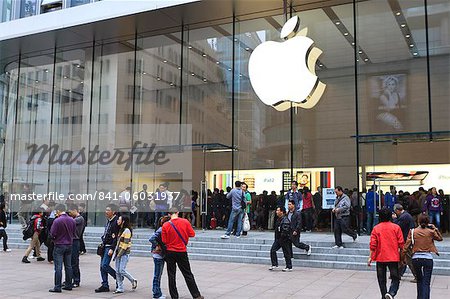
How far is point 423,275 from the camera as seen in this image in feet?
22.9

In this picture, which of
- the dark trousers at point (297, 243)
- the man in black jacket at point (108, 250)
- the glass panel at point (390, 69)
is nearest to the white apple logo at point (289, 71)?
the glass panel at point (390, 69)

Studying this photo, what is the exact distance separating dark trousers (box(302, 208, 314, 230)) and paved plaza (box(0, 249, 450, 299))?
501 cm

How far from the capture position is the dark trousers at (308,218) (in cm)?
1644

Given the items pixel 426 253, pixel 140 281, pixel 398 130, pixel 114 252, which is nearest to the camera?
pixel 426 253

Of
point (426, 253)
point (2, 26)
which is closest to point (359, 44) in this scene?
A: point (426, 253)

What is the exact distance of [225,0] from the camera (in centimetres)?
1758

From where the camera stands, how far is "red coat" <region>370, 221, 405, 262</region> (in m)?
7.07

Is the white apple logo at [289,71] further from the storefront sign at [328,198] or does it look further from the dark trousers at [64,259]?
the dark trousers at [64,259]

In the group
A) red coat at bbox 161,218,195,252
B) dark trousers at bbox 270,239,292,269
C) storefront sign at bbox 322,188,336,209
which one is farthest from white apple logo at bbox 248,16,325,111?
red coat at bbox 161,218,195,252

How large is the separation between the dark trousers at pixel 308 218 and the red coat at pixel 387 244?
9.24 meters

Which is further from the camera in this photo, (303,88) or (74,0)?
(74,0)

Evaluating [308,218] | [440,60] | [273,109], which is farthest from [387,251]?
[440,60]

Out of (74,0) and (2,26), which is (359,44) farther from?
(2,26)

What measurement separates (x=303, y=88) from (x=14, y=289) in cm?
1040
